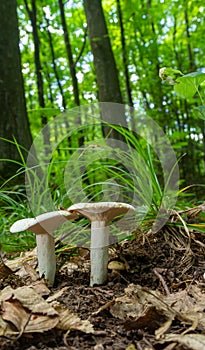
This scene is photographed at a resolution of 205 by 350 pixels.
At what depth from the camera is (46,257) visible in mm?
1434

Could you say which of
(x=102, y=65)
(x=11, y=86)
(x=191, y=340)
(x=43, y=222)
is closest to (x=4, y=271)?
(x=43, y=222)

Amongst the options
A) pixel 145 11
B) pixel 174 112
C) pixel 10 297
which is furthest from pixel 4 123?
pixel 174 112

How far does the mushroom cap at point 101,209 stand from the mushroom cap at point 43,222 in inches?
1.7

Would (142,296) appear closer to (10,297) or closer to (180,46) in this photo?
(10,297)

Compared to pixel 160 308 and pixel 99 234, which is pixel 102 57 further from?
pixel 160 308

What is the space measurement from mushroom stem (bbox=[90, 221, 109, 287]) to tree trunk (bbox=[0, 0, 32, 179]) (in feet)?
6.90

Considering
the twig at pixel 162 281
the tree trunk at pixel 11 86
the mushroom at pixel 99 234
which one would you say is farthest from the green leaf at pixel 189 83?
the tree trunk at pixel 11 86

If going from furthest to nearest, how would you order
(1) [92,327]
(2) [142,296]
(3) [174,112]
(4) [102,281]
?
(3) [174,112] < (4) [102,281] < (2) [142,296] < (1) [92,327]

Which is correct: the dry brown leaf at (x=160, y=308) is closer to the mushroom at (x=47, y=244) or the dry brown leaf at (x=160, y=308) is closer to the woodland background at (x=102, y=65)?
the mushroom at (x=47, y=244)

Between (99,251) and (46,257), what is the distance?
223mm

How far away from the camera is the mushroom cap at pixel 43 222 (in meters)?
1.29

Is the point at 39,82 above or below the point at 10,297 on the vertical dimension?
above

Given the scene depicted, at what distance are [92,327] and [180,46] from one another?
879 cm

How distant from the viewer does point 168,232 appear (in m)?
1.74
